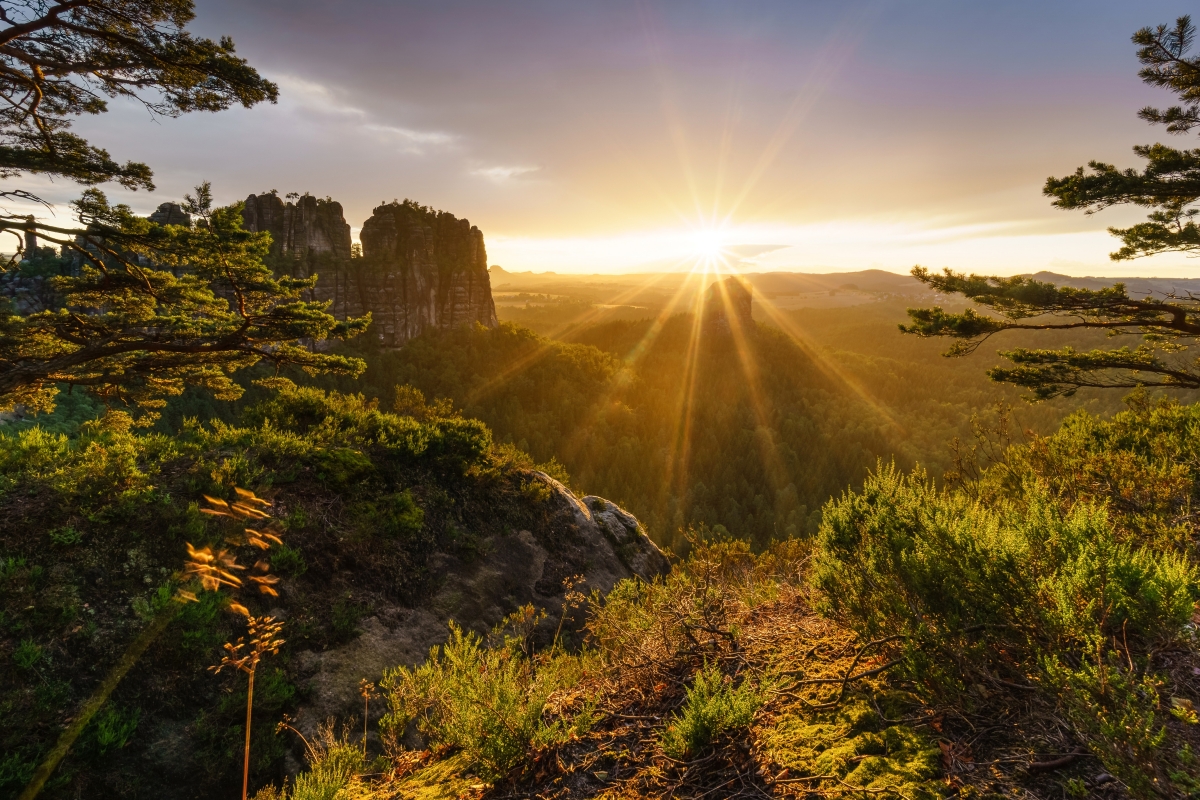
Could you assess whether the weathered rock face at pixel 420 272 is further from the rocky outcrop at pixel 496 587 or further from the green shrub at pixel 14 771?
the green shrub at pixel 14 771

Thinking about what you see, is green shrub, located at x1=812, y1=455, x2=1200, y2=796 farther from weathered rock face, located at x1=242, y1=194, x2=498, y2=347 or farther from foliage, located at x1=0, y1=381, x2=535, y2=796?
weathered rock face, located at x1=242, y1=194, x2=498, y2=347

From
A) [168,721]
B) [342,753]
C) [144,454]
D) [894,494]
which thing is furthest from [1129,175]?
[144,454]

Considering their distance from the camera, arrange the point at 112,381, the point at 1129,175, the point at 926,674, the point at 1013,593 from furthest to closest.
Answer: the point at 112,381 → the point at 1129,175 → the point at 1013,593 → the point at 926,674

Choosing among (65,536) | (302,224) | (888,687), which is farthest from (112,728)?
(302,224)

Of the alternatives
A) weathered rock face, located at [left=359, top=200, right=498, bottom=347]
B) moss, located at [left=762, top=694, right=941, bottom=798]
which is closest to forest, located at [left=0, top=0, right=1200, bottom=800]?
moss, located at [left=762, top=694, right=941, bottom=798]

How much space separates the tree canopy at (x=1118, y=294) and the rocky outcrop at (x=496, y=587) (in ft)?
27.6

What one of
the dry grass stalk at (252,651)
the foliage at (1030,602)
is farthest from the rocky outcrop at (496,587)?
the foliage at (1030,602)

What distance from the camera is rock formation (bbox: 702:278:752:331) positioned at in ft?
350

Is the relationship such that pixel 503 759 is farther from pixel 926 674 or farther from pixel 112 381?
pixel 112 381

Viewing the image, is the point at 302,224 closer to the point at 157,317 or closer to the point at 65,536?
the point at 157,317

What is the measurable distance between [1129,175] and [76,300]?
18.2m

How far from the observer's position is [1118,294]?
834 centimetres

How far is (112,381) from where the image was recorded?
9.55m

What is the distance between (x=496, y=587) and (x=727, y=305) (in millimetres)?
107126
